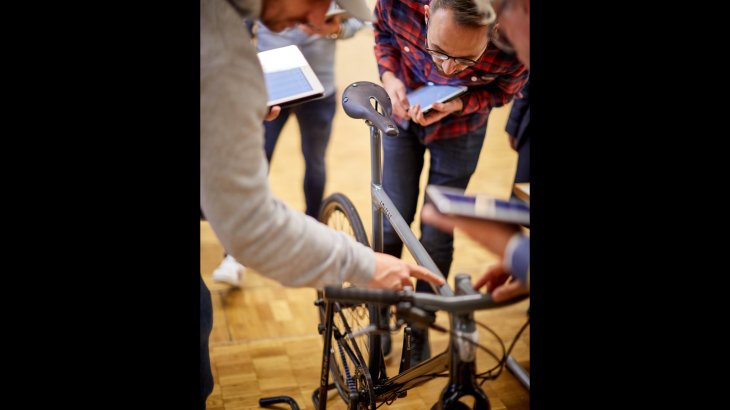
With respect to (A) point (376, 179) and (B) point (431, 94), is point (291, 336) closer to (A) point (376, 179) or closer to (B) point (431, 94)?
(A) point (376, 179)

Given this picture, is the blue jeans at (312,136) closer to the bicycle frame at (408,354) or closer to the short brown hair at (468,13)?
the bicycle frame at (408,354)

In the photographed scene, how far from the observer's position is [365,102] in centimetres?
164

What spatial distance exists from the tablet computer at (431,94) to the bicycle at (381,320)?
0.11 metres

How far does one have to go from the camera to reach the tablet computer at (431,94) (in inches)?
66.1

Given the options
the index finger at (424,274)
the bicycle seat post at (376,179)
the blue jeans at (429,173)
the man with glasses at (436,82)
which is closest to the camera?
the index finger at (424,274)

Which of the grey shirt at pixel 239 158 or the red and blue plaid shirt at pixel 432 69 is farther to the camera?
the red and blue plaid shirt at pixel 432 69

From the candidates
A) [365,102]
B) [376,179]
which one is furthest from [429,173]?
[365,102]

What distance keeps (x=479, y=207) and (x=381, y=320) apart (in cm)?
43

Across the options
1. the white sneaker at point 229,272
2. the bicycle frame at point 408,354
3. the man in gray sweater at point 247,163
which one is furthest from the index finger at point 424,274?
the white sneaker at point 229,272
